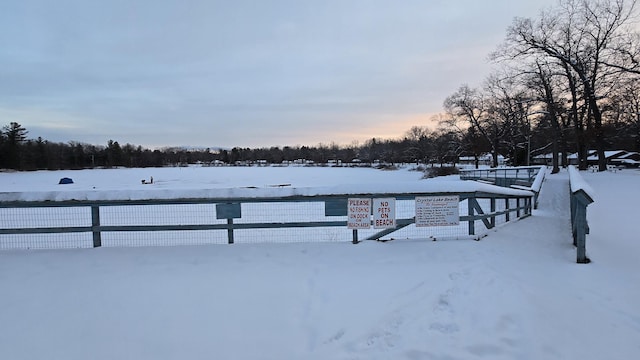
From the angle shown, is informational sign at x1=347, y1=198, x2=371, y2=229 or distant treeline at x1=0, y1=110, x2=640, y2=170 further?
distant treeline at x1=0, y1=110, x2=640, y2=170

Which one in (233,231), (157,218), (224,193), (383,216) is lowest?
(157,218)

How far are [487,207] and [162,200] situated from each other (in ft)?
35.2

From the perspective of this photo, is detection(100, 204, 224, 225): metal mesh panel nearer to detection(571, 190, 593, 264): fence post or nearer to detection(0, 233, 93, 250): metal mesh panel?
detection(0, 233, 93, 250): metal mesh panel

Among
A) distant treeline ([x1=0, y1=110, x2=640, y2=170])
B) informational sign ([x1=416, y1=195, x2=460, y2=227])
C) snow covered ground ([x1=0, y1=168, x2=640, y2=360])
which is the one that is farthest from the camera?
distant treeline ([x1=0, y1=110, x2=640, y2=170])

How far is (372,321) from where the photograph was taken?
392 centimetres

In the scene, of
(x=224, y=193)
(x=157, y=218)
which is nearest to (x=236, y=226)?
(x=224, y=193)

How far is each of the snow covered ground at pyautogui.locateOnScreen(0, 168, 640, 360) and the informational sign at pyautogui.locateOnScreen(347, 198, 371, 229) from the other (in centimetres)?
33

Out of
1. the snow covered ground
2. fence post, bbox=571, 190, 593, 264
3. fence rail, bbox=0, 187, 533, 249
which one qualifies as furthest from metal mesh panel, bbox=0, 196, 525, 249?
fence post, bbox=571, 190, 593, 264

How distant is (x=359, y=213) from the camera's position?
6.33 m

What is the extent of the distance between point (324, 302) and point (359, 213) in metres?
2.19

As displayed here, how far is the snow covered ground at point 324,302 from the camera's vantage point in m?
3.50

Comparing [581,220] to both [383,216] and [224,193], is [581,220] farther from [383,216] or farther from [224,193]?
[224,193]

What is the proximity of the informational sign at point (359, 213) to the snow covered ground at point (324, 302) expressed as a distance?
332mm

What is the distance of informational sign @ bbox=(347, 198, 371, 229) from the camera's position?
20.7ft
